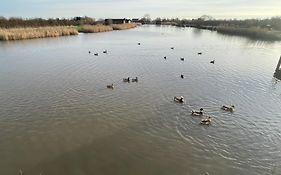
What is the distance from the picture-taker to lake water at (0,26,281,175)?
9844mm

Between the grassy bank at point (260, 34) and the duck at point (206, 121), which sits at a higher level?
the duck at point (206, 121)

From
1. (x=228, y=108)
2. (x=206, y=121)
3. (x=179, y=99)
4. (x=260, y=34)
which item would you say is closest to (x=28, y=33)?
(x=179, y=99)

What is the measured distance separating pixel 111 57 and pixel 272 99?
19.7m

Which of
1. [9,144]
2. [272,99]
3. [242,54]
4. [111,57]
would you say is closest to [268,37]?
A: [242,54]

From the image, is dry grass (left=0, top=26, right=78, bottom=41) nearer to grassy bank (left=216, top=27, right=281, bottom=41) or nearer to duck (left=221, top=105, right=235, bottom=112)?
duck (left=221, top=105, right=235, bottom=112)

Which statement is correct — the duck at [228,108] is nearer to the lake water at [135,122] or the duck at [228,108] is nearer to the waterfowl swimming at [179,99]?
the lake water at [135,122]

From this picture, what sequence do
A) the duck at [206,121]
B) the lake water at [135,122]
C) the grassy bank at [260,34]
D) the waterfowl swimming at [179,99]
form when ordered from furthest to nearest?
the grassy bank at [260,34]
the waterfowl swimming at [179,99]
the duck at [206,121]
the lake water at [135,122]

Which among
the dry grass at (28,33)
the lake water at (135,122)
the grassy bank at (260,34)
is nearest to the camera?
the lake water at (135,122)

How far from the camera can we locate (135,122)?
13.3 meters

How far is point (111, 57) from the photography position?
32031 millimetres

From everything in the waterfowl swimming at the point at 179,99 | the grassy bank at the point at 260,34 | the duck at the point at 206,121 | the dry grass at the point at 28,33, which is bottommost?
the grassy bank at the point at 260,34

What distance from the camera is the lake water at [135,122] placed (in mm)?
9844

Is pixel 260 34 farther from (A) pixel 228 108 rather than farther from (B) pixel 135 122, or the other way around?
(B) pixel 135 122

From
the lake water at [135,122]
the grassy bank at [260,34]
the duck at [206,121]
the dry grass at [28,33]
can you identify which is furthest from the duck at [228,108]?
the grassy bank at [260,34]
